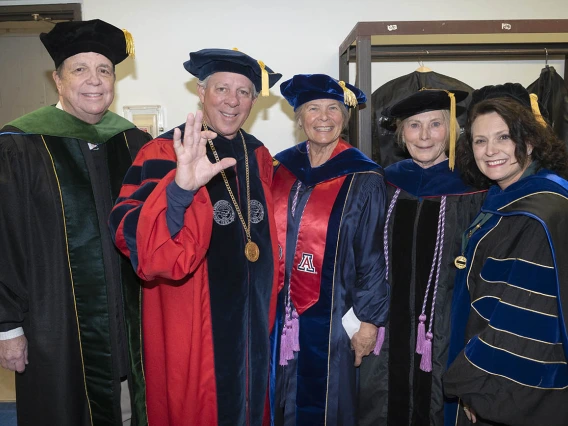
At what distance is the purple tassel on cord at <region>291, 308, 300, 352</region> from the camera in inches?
92.6

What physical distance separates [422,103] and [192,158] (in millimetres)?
1344

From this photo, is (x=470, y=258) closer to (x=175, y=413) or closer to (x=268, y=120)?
(x=175, y=413)

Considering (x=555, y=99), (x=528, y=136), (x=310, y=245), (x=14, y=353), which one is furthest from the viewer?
(x=555, y=99)

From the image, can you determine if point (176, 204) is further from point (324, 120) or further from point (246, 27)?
point (246, 27)

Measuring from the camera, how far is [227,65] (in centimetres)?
224

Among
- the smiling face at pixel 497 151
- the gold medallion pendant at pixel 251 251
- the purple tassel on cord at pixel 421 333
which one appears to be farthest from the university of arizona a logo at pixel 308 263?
the smiling face at pixel 497 151

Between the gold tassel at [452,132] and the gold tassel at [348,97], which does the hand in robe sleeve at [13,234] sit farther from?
the gold tassel at [452,132]

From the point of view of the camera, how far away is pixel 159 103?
360 cm

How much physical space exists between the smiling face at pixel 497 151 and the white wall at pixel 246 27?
182 centimetres

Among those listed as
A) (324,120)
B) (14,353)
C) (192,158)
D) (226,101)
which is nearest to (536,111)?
(324,120)

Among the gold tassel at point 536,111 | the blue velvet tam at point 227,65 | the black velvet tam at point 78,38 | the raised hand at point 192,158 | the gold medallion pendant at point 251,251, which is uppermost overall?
the black velvet tam at point 78,38

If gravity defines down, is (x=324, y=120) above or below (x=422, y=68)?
below

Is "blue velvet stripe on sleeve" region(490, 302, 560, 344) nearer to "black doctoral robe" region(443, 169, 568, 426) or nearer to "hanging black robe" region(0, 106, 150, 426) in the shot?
"black doctoral robe" region(443, 169, 568, 426)

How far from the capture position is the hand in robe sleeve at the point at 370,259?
7.48ft
